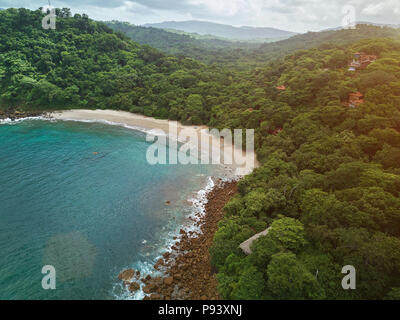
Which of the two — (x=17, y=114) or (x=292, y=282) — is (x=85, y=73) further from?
(x=292, y=282)

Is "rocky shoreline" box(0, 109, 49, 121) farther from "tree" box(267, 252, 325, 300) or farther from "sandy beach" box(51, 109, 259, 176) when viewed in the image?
"tree" box(267, 252, 325, 300)

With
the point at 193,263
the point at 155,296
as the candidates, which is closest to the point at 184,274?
the point at 193,263

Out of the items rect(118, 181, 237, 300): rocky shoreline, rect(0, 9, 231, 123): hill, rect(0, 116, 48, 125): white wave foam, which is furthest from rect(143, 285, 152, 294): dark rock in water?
rect(0, 116, 48, 125): white wave foam

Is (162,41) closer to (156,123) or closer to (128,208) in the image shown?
(156,123)

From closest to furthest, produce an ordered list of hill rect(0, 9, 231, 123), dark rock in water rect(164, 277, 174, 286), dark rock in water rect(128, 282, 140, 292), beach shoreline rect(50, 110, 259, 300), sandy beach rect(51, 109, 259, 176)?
beach shoreline rect(50, 110, 259, 300) → dark rock in water rect(128, 282, 140, 292) → dark rock in water rect(164, 277, 174, 286) → sandy beach rect(51, 109, 259, 176) → hill rect(0, 9, 231, 123)

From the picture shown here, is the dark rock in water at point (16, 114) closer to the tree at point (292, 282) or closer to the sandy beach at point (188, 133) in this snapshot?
the sandy beach at point (188, 133)
